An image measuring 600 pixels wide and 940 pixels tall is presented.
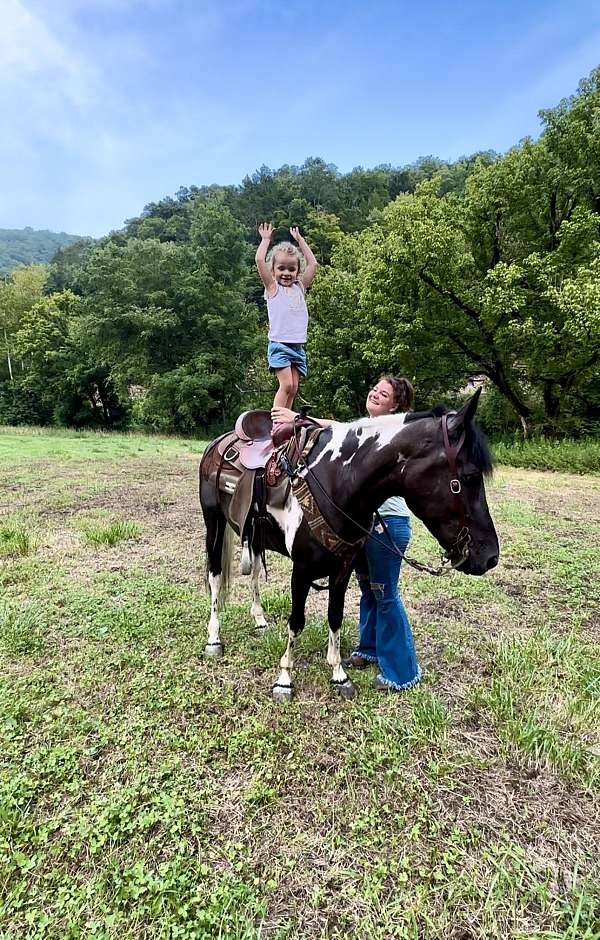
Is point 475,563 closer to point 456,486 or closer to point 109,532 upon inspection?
point 456,486

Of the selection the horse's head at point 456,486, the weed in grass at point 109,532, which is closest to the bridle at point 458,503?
the horse's head at point 456,486

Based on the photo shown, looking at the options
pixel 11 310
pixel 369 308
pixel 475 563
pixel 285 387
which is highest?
pixel 11 310

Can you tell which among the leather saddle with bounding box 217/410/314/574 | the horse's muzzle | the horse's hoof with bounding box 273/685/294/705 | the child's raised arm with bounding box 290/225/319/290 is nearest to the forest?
the child's raised arm with bounding box 290/225/319/290

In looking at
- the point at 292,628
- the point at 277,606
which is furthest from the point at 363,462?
the point at 277,606

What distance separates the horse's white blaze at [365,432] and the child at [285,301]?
2.30ft

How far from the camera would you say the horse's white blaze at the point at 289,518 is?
2502 millimetres

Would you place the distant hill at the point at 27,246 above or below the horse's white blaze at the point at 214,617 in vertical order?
above

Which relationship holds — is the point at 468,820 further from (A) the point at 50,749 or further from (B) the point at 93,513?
(B) the point at 93,513

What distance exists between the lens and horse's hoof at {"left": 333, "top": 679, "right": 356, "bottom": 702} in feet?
8.47

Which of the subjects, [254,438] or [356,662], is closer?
[356,662]

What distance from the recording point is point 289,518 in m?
2.58

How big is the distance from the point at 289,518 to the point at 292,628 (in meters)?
0.69

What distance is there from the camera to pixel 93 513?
628 cm

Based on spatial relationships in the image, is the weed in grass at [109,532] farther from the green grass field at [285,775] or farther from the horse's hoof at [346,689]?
the horse's hoof at [346,689]
